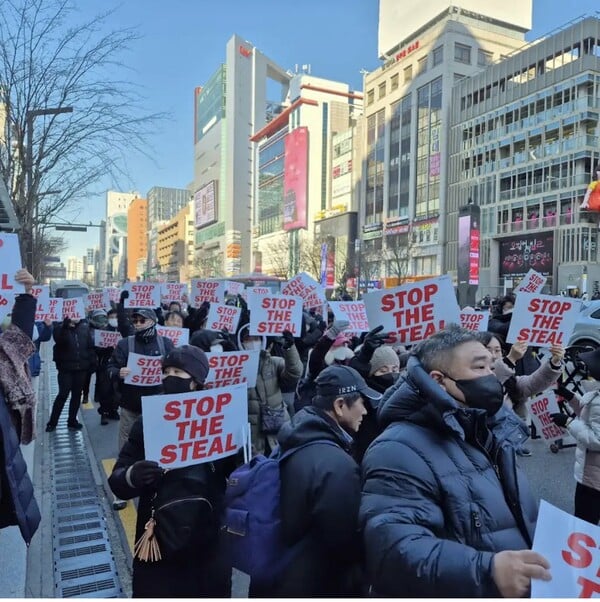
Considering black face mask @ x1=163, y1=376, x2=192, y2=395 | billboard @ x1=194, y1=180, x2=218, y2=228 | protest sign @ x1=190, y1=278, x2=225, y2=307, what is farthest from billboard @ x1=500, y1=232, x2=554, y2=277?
billboard @ x1=194, y1=180, x2=218, y2=228

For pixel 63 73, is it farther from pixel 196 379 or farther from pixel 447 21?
pixel 447 21

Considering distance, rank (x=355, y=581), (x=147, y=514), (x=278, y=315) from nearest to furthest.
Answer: (x=355, y=581) → (x=147, y=514) → (x=278, y=315)

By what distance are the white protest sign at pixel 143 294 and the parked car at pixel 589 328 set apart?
10.6m

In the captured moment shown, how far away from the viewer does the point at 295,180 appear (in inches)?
3686

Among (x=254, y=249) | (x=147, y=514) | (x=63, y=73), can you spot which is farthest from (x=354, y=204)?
(x=147, y=514)

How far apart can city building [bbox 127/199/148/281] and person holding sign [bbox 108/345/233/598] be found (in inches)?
7644

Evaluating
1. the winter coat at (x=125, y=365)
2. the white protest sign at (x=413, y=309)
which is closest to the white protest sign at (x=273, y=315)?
the winter coat at (x=125, y=365)

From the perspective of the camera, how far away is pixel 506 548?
66.7 inches

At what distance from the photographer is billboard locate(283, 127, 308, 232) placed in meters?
91.1

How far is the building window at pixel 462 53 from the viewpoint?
61.0 meters

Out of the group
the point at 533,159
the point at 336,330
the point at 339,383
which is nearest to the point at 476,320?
the point at 336,330

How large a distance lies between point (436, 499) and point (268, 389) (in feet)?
10.4

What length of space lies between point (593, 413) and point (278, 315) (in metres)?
3.57

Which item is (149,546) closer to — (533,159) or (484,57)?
(533,159)
